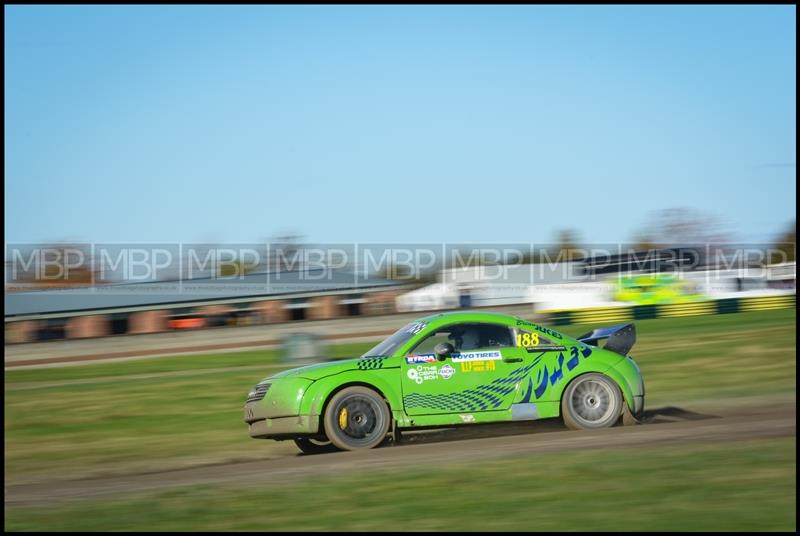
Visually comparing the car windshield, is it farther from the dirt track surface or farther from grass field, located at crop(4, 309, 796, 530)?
grass field, located at crop(4, 309, 796, 530)

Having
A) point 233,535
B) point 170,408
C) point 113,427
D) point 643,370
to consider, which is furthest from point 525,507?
point 643,370

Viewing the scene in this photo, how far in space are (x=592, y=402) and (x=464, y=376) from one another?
4.81 feet

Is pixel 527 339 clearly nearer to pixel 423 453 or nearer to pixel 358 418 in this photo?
pixel 423 453

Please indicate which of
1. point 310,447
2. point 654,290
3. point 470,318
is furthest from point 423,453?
point 654,290

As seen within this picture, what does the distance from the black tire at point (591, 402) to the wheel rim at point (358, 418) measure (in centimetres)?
208

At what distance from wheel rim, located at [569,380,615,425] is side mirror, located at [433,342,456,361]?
1456 mm

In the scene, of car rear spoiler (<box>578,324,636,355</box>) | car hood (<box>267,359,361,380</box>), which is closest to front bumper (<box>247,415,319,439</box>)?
car hood (<box>267,359,361,380</box>)

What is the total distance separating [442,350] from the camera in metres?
9.88

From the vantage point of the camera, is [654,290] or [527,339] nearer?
[527,339]

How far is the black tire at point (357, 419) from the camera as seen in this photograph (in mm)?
→ 9609

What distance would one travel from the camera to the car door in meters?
9.84

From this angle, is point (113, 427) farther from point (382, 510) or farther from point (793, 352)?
point (793, 352)

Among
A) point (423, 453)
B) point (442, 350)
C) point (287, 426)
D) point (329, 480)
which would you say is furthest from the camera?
point (442, 350)

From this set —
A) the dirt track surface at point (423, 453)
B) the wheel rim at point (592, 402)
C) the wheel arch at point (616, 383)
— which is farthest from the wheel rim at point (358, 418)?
the wheel rim at point (592, 402)
